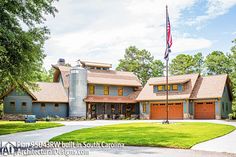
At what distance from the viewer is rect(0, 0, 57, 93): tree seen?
66.0ft

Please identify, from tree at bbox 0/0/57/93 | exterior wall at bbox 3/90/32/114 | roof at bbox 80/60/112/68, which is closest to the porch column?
roof at bbox 80/60/112/68

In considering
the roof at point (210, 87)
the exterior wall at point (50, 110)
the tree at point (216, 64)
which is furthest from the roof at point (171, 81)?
the tree at point (216, 64)

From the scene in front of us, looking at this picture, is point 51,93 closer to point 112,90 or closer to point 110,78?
point 112,90

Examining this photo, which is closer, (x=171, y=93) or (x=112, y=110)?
(x=171, y=93)

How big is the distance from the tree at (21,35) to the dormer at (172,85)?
2644 cm

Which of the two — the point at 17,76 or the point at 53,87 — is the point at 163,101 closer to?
the point at 53,87

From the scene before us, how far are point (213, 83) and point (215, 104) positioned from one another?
3513mm

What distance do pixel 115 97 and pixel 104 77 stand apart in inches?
139

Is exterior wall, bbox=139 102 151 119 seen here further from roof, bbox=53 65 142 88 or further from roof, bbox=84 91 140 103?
Answer: roof, bbox=53 65 142 88

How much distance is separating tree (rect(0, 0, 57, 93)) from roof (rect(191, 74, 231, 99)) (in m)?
25.8

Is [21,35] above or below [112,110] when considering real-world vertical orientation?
above

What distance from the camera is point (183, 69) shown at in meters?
71.3

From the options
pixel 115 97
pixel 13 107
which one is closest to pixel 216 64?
pixel 115 97

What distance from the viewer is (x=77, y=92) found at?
46406 mm
